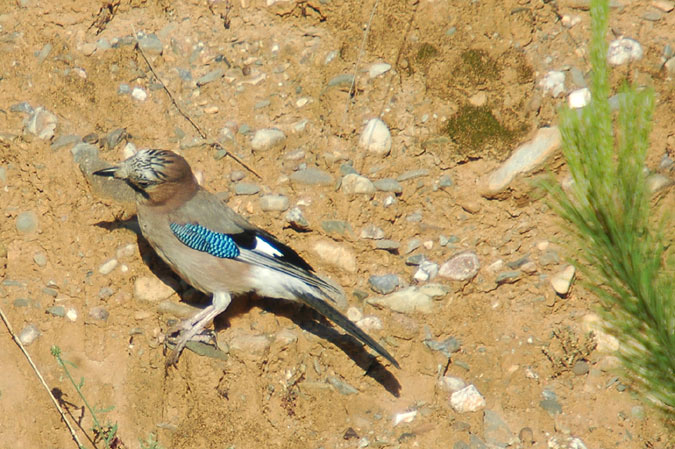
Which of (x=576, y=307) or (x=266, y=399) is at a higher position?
(x=576, y=307)

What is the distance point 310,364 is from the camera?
5.46 metres

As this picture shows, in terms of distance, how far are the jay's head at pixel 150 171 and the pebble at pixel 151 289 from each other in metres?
0.67

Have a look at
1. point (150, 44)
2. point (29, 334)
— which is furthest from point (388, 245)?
point (150, 44)

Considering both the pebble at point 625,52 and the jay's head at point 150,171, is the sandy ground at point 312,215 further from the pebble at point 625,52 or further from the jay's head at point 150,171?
the jay's head at point 150,171

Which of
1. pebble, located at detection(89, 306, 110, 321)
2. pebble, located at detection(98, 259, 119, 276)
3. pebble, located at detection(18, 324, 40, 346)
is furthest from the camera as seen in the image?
pebble, located at detection(98, 259, 119, 276)

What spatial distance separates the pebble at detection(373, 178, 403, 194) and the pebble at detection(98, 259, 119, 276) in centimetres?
216

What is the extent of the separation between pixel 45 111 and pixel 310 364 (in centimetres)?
319

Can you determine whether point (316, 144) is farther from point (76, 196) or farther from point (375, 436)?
point (375, 436)

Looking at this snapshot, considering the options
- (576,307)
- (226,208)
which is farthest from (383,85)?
(576,307)

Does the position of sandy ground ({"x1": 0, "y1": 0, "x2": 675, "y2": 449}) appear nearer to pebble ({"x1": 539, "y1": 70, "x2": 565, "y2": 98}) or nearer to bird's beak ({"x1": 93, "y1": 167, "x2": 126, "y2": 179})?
pebble ({"x1": 539, "y1": 70, "x2": 565, "y2": 98})

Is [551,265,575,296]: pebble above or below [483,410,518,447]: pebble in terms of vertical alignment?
above

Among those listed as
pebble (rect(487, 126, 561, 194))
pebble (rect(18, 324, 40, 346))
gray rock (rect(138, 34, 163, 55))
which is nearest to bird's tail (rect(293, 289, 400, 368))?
pebble (rect(487, 126, 561, 194))

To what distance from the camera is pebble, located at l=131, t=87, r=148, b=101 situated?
21.9ft

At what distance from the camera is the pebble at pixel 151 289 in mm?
5781
